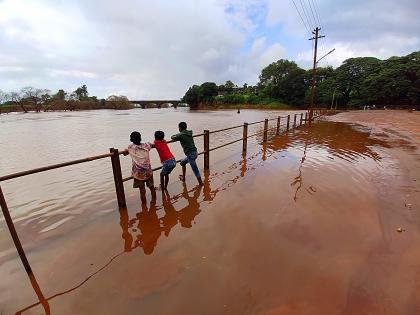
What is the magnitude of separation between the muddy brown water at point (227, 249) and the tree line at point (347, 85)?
51638 millimetres

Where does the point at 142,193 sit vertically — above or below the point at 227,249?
above

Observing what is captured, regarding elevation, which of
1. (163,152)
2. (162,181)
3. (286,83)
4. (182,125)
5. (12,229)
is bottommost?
(162,181)

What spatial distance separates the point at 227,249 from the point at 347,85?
63508mm

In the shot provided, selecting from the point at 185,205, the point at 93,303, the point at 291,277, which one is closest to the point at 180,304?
the point at 93,303

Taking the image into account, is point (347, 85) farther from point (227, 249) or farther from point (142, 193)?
point (227, 249)

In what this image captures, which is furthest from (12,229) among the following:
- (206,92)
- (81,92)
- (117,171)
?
(81,92)

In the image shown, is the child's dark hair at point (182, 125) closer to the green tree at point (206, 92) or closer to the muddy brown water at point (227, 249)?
the muddy brown water at point (227, 249)

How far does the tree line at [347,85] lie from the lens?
46.5 meters

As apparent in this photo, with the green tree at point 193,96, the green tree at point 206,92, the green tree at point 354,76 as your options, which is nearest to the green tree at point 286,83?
the green tree at point 354,76

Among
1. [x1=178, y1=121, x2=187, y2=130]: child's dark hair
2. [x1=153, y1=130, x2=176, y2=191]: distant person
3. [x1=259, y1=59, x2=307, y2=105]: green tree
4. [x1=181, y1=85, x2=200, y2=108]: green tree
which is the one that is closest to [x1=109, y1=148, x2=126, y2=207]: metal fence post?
[x1=153, y1=130, x2=176, y2=191]: distant person

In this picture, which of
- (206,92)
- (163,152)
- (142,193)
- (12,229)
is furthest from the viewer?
(206,92)

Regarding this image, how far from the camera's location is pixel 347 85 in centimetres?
5653

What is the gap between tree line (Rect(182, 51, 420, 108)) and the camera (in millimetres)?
46459

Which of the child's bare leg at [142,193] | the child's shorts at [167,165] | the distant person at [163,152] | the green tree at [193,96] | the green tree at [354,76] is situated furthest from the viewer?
the green tree at [193,96]
